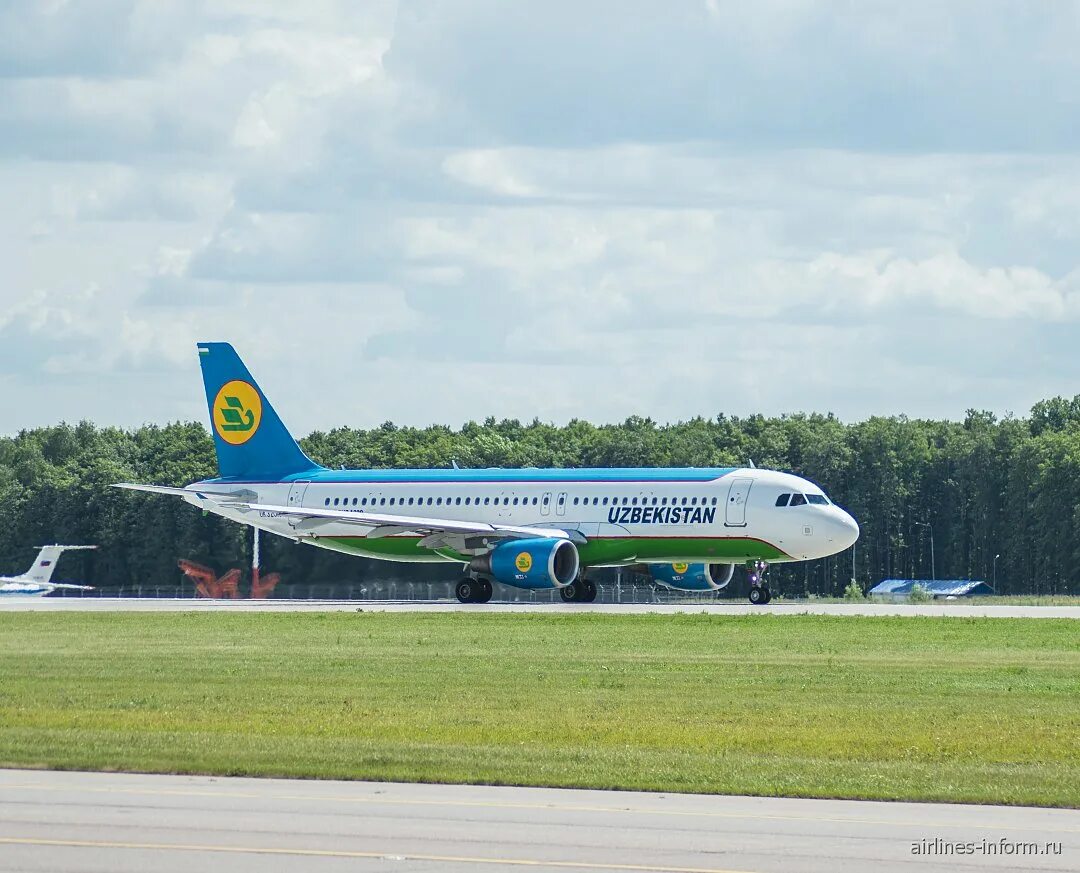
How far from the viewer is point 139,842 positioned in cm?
1333

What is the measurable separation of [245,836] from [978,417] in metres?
142

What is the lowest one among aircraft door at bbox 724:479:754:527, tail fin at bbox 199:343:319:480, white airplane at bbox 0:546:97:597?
white airplane at bbox 0:546:97:597

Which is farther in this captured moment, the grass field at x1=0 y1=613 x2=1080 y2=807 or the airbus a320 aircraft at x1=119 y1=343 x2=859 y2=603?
the airbus a320 aircraft at x1=119 y1=343 x2=859 y2=603

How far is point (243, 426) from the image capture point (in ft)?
209

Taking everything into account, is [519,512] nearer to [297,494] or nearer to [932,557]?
[297,494]

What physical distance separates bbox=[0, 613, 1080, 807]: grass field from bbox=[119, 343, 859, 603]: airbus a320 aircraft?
14382mm

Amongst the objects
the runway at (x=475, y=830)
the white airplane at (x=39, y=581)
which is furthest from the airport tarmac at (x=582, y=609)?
the runway at (x=475, y=830)

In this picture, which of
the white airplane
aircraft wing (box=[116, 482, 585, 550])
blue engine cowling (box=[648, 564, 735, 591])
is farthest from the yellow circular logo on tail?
the white airplane

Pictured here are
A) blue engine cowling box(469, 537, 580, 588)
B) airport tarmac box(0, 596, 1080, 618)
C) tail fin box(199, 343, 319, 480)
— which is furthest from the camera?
tail fin box(199, 343, 319, 480)

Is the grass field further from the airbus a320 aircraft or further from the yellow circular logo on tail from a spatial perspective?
the yellow circular logo on tail

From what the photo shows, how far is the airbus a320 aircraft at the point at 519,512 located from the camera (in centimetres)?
5406

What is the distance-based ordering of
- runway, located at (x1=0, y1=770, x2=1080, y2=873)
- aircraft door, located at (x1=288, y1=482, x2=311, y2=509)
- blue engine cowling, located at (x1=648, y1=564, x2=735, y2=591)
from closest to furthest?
runway, located at (x1=0, y1=770, x2=1080, y2=873) → blue engine cowling, located at (x1=648, y1=564, x2=735, y2=591) → aircraft door, located at (x1=288, y1=482, x2=311, y2=509)

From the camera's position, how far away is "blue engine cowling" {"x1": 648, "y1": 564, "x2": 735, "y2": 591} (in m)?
58.1

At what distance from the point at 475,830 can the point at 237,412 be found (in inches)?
1999
